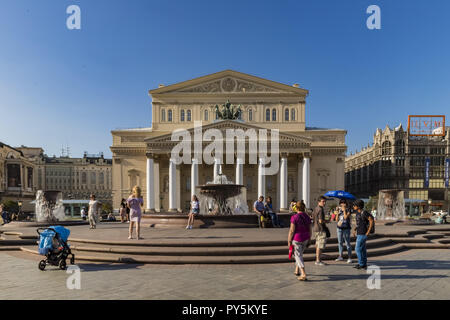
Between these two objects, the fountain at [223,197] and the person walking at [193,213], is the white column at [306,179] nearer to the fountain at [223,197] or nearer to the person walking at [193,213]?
the fountain at [223,197]

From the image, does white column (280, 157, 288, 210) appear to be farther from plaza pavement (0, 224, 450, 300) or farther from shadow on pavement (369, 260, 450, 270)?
plaza pavement (0, 224, 450, 300)

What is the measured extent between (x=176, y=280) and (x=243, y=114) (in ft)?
167

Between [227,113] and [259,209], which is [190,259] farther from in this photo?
[227,113]

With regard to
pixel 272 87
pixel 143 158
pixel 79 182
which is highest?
pixel 272 87

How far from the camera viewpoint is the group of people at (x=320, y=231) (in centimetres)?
789

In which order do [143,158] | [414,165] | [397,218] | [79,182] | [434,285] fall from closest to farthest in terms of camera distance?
[434,285]
[397,218]
[143,158]
[414,165]
[79,182]

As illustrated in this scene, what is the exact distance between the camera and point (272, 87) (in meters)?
58.4

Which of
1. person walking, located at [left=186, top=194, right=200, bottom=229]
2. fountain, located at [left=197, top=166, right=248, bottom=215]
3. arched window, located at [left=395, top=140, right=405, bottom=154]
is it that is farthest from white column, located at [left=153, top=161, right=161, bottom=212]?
arched window, located at [left=395, top=140, right=405, bottom=154]

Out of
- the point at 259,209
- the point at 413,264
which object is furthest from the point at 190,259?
the point at 259,209

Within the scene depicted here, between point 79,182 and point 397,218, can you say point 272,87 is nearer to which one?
point 397,218

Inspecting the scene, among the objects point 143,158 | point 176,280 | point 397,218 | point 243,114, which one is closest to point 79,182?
point 143,158

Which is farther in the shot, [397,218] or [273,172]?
[273,172]

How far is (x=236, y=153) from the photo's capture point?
50.7 m
